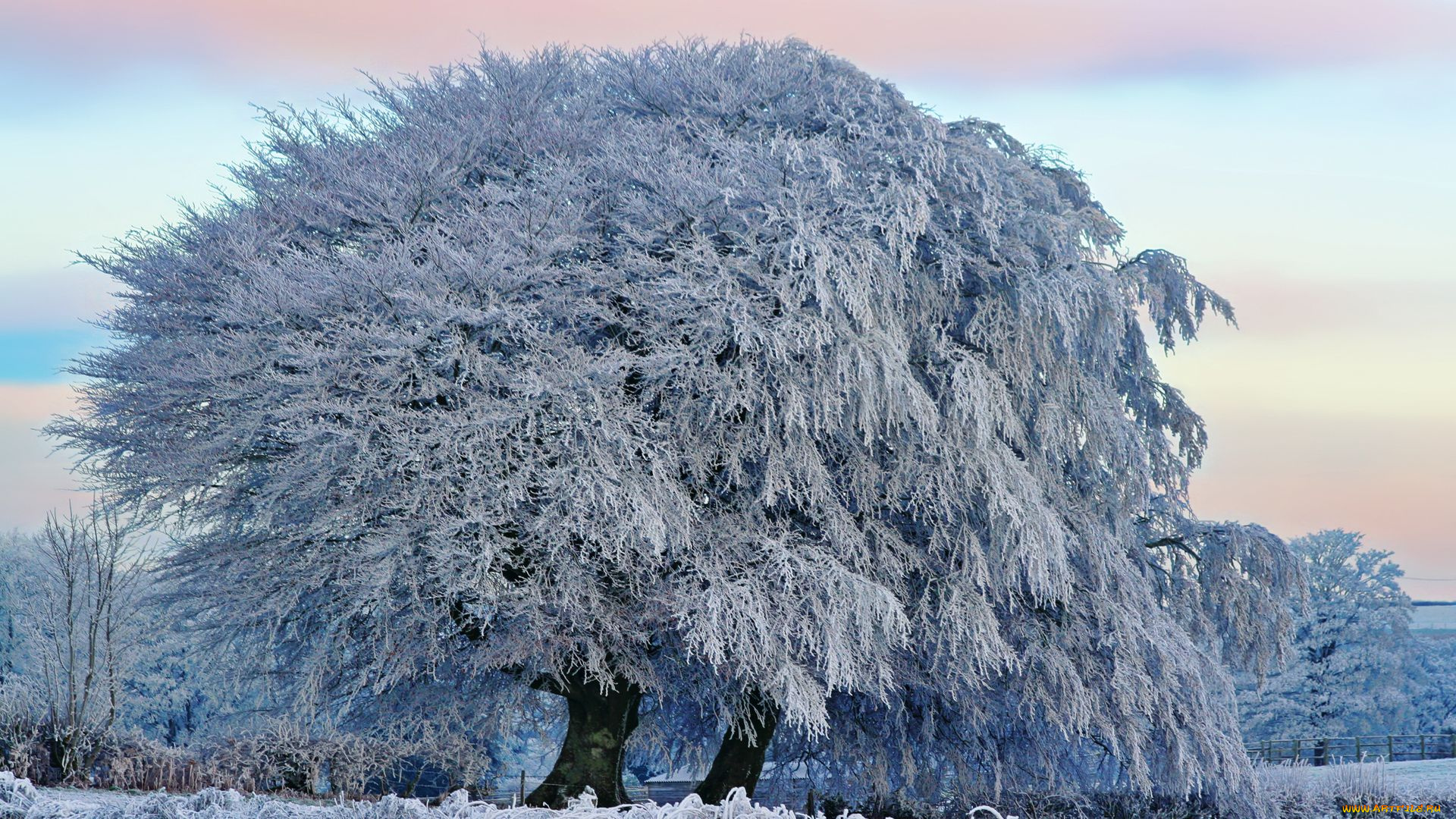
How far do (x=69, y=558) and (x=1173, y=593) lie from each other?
15.7m

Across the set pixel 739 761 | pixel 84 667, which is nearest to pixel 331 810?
pixel 739 761

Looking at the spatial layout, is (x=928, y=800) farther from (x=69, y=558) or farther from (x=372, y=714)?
(x=69, y=558)

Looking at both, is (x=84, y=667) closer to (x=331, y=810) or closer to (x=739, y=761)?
(x=739, y=761)

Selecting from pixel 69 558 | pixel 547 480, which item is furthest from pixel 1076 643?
pixel 69 558

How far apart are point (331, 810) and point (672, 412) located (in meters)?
8.95

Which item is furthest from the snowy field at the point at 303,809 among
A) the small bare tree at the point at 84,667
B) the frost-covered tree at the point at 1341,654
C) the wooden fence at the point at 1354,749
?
the frost-covered tree at the point at 1341,654

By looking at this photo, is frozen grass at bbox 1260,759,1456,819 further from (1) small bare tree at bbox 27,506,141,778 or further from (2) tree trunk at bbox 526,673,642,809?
(1) small bare tree at bbox 27,506,141,778

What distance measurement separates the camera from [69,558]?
17672mm

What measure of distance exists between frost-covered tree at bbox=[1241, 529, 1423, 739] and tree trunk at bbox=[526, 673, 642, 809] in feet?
91.9

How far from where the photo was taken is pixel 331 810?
536 centimetres

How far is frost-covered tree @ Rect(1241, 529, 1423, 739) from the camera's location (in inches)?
1507

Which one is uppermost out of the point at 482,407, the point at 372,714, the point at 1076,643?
the point at 482,407

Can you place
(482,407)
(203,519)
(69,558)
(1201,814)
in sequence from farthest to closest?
(69,558) < (1201,814) < (203,519) < (482,407)

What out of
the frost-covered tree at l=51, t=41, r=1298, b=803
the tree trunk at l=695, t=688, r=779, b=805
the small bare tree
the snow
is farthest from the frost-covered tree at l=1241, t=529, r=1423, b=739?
the snow
